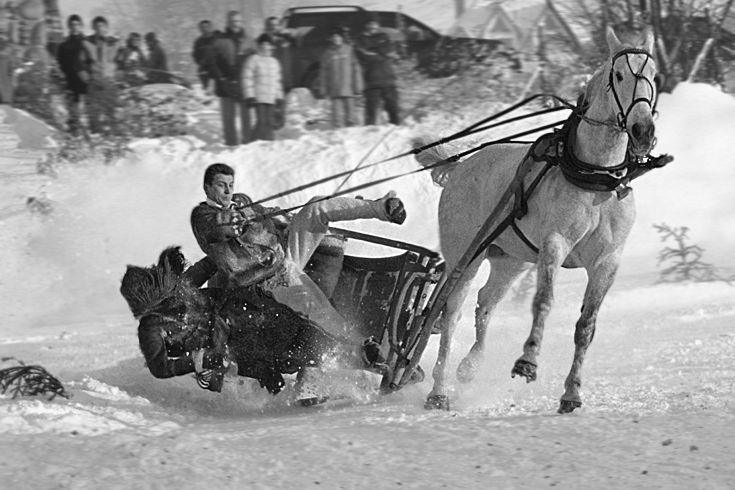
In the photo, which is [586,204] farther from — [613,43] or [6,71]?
[6,71]

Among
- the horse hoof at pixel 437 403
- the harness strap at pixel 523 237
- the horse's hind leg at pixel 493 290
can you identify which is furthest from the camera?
the horse's hind leg at pixel 493 290

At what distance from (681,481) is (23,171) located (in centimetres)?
1242

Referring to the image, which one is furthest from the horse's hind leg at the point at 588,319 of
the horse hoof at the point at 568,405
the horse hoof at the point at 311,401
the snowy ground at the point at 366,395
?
the horse hoof at the point at 311,401

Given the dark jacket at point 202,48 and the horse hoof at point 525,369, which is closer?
the horse hoof at point 525,369

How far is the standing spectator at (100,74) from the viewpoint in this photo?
14.7m

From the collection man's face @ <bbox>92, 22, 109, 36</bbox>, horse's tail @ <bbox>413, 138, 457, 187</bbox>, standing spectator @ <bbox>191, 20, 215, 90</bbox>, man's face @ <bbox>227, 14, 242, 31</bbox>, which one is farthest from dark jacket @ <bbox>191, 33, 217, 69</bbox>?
horse's tail @ <bbox>413, 138, 457, 187</bbox>

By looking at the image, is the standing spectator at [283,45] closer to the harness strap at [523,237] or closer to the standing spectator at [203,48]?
the standing spectator at [203,48]

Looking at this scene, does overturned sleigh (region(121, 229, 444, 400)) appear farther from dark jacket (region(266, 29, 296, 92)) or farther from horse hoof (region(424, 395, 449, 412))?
dark jacket (region(266, 29, 296, 92))

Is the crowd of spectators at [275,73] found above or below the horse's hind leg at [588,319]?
below

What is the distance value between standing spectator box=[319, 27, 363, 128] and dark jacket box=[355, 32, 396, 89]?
13 cm

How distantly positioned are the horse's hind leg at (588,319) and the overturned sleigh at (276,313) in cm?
103

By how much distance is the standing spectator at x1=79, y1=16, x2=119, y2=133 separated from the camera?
1468cm

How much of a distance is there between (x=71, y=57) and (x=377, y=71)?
12.9 ft

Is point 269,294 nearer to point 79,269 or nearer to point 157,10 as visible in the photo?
point 79,269
